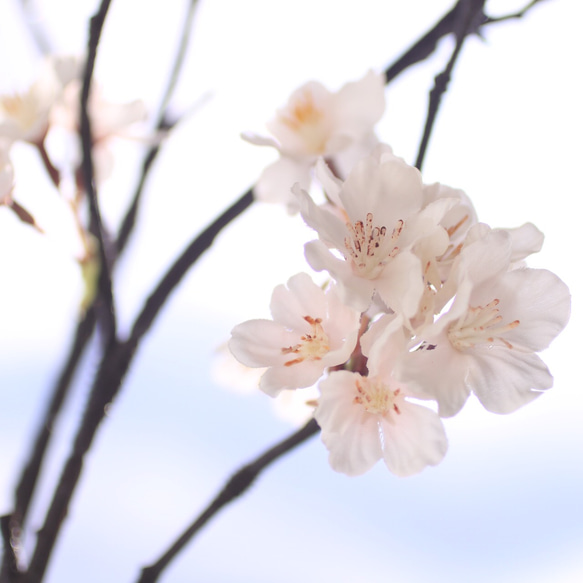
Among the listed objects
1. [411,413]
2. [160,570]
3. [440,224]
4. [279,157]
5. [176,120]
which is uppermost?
[176,120]

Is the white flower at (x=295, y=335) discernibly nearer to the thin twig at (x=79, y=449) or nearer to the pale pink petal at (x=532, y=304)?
the pale pink petal at (x=532, y=304)

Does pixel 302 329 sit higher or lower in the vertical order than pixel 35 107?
lower

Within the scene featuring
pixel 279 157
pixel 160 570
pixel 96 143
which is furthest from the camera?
pixel 96 143

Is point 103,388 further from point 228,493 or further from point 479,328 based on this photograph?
point 479,328

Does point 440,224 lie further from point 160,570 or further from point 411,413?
point 160,570

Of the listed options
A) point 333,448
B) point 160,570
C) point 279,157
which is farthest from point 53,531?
point 279,157

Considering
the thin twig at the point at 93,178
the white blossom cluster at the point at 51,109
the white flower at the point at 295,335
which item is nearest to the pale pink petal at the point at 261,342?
the white flower at the point at 295,335

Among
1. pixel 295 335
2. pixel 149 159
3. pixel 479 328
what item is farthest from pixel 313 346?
pixel 149 159
